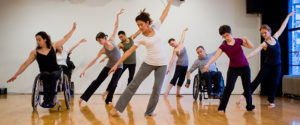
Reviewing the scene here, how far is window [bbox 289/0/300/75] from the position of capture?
618 centimetres

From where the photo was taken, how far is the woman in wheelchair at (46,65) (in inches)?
143

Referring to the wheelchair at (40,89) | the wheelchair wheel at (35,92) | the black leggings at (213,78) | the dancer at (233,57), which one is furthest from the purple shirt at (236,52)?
the wheelchair wheel at (35,92)

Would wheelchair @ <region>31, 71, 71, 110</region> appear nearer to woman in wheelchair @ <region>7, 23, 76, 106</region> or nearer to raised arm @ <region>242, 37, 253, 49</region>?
woman in wheelchair @ <region>7, 23, 76, 106</region>

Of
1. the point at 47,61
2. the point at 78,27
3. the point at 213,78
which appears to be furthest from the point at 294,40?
the point at 47,61

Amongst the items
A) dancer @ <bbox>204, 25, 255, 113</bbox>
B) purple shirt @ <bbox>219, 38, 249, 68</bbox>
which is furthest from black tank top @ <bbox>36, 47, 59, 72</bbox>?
purple shirt @ <bbox>219, 38, 249, 68</bbox>

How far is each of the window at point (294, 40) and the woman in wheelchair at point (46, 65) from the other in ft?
15.7

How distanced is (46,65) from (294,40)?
500 centimetres

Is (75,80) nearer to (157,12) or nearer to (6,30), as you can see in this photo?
(6,30)

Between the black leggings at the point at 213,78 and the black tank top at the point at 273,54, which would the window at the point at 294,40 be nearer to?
the black tank top at the point at 273,54

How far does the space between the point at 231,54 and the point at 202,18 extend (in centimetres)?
362

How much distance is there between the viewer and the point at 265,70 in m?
4.42

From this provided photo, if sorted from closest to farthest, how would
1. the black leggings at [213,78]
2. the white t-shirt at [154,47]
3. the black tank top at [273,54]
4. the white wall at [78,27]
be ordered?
1. the white t-shirt at [154,47]
2. the black tank top at [273,54]
3. the black leggings at [213,78]
4. the white wall at [78,27]

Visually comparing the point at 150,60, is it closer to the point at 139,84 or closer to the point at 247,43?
the point at 139,84

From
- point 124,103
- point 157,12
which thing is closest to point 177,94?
point 157,12
